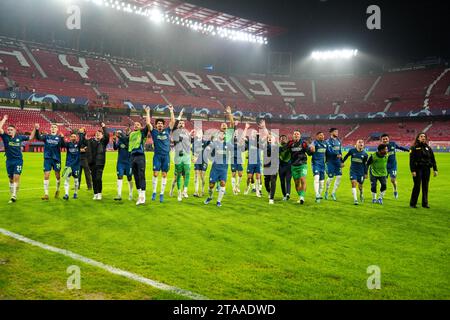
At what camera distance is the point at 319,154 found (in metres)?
12.1

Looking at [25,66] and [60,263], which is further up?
[25,66]

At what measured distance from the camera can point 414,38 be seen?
198 ft

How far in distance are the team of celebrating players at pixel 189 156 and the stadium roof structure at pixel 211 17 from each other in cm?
4509

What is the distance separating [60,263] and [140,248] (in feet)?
4.29

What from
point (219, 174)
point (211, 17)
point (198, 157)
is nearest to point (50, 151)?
point (198, 157)

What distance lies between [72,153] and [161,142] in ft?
9.91

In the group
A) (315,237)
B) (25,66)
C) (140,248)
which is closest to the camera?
(140,248)

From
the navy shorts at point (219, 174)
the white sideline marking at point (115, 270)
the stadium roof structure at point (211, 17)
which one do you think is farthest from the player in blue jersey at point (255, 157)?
the stadium roof structure at point (211, 17)

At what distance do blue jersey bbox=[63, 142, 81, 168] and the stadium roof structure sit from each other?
45.1m

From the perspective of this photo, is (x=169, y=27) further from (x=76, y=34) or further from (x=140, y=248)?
(x=140, y=248)

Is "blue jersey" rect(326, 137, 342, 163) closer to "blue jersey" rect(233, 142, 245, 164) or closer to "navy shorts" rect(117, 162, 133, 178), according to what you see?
"blue jersey" rect(233, 142, 245, 164)

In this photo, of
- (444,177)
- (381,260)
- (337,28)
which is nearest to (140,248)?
(381,260)

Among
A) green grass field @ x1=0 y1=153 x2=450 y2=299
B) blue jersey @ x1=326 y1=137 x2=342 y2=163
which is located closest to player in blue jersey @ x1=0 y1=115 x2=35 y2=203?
green grass field @ x1=0 y1=153 x2=450 y2=299

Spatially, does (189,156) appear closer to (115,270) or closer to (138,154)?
(138,154)
